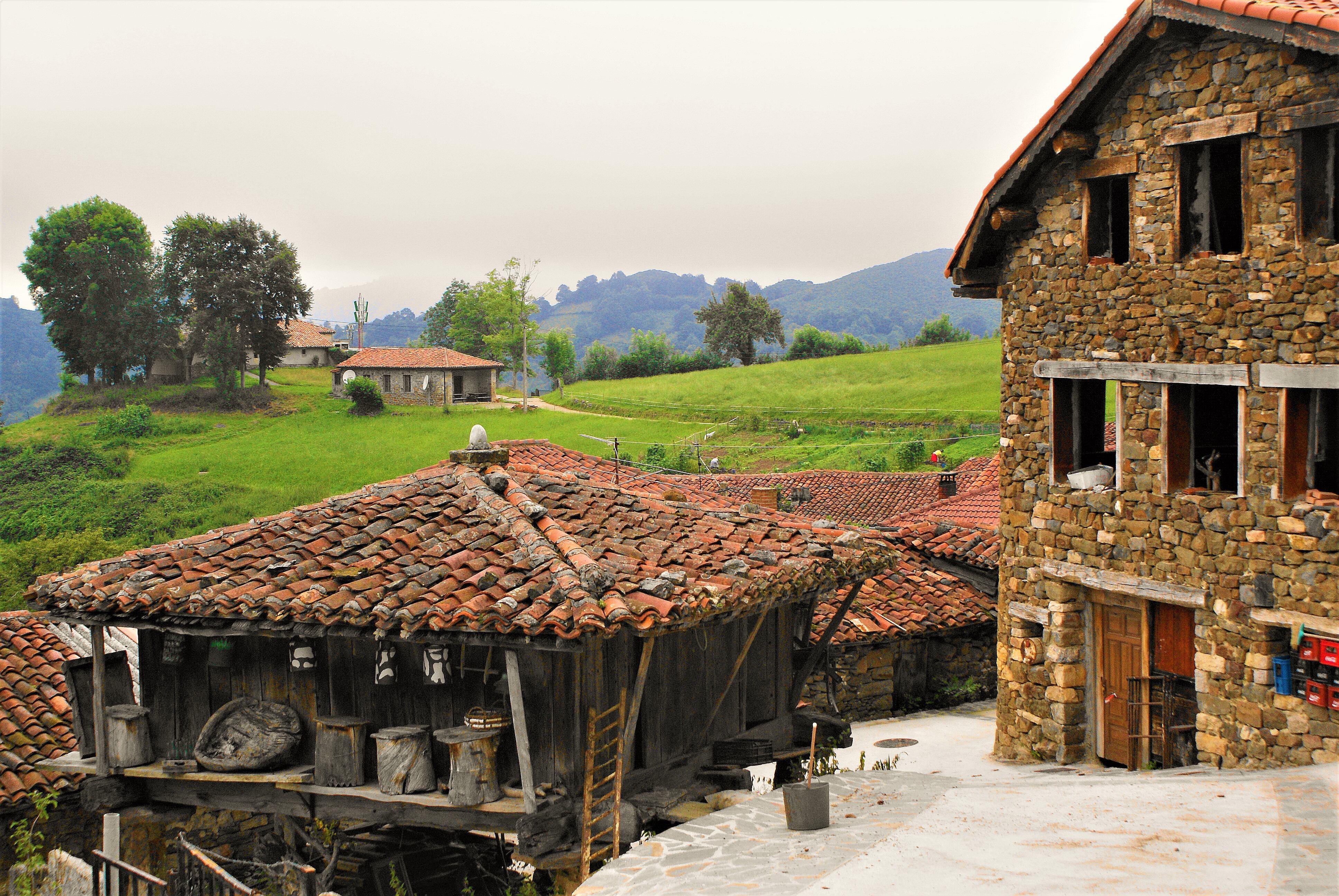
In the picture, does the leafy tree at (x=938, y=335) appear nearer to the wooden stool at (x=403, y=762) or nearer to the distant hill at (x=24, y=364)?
the wooden stool at (x=403, y=762)

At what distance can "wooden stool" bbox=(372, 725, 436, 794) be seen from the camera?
9.26 meters

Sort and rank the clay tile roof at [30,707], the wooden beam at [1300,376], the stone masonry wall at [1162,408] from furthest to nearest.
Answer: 1. the clay tile roof at [30,707]
2. the stone masonry wall at [1162,408]
3. the wooden beam at [1300,376]

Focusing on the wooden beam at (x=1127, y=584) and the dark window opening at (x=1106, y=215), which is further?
the dark window opening at (x=1106, y=215)

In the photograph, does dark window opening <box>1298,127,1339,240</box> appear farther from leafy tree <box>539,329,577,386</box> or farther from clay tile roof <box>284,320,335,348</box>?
clay tile roof <box>284,320,335,348</box>

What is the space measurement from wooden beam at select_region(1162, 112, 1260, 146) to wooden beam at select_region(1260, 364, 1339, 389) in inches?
91.7

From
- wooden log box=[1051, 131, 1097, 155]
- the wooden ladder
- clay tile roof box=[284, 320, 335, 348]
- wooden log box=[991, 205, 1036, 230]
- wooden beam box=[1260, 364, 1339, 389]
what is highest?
clay tile roof box=[284, 320, 335, 348]

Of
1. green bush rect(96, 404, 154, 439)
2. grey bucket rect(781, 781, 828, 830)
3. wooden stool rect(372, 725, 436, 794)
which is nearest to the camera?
grey bucket rect(781, 781, 828, 830)

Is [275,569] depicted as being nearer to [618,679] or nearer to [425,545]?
[425,545]

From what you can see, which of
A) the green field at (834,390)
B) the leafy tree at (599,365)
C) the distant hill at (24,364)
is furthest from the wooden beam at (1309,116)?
the distant hill at (24,364)

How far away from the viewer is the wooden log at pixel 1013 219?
489 inches

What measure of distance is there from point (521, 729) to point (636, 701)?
102cm

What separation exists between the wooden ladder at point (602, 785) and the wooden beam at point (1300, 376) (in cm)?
677

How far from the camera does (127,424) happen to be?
53094 millimetres

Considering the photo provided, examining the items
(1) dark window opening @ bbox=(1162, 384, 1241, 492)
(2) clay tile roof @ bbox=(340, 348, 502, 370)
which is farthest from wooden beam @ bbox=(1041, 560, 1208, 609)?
(2) clay tile roof @ bbox=(340, 348, 502, 370)
